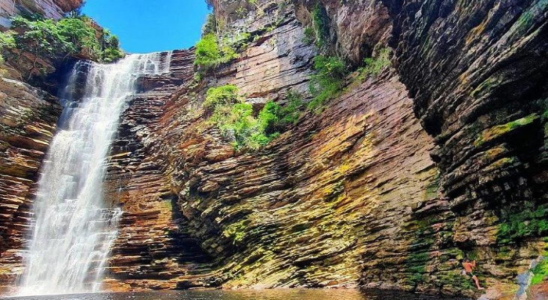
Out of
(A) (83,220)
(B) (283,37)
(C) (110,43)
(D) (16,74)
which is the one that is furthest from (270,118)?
(C) (110,43)

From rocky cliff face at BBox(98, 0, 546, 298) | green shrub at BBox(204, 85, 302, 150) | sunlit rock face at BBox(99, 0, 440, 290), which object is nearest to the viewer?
rocky cliff face at BBox(98, 0, 546, 298)

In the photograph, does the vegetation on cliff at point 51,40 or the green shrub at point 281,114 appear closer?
the green shrub at point 281,114

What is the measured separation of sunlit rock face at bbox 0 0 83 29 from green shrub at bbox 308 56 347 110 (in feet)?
97.6

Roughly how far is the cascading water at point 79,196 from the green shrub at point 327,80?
1680 centimetres

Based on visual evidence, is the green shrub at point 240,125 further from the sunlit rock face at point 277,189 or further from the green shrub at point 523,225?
the green shrub at point 523,225

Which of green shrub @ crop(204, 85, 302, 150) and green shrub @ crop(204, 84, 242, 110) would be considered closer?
green shrub @ crop(204, 85, 302, 150)

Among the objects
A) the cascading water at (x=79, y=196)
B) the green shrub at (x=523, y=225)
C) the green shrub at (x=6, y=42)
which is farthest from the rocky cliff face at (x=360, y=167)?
the green shrub at (x=6, y=42)

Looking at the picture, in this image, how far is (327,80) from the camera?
2469cm

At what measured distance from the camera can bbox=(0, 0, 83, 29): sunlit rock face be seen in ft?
117

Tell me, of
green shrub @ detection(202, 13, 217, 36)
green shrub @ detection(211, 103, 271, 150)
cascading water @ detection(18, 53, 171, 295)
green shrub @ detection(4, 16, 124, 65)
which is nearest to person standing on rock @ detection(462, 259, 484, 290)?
green shrub @ detection(211, 103, 271, 150)

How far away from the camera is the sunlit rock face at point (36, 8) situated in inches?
1407

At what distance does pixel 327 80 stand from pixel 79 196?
69.0 feet

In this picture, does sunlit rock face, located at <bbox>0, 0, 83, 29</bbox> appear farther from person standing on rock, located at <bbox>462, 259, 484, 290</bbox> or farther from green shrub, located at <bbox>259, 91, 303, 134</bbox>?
person standing on rock, located at <bbox>462, 259, 484, 290</bbox>

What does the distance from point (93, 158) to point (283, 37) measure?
19.3 meters
